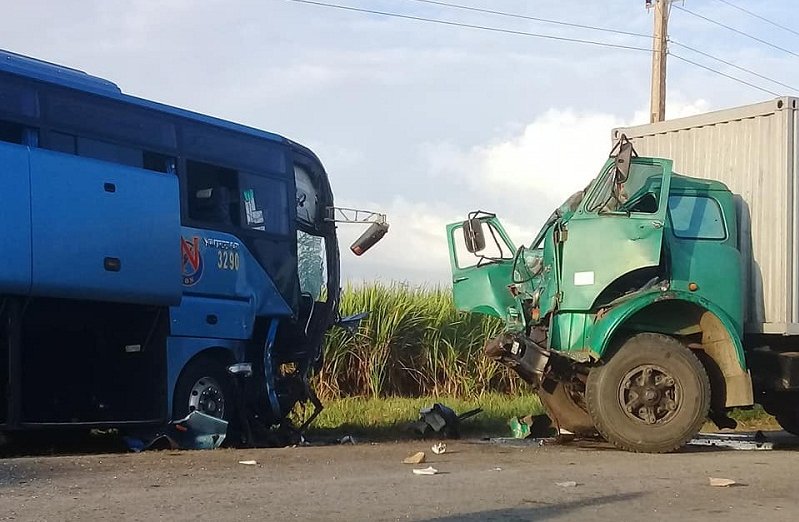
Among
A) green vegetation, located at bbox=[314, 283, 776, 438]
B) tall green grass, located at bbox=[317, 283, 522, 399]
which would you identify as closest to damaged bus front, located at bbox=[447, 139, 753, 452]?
green vegetation, located at bbox=[314, 283, 776, 438]

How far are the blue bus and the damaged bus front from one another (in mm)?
3108

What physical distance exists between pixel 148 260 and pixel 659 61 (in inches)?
694

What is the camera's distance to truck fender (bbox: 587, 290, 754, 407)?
36.0 ft

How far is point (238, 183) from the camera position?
514 inches

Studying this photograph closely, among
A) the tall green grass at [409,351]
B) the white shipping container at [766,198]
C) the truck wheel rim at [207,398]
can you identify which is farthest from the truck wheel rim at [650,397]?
the tall green grass at [409,351]

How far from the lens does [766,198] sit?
38.2 feet

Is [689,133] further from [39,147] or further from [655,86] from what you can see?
[655,86]

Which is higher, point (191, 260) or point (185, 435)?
point (191, 260)

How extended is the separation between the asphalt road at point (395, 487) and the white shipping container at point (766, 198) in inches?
59.1

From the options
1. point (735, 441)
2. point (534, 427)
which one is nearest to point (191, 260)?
point (534, 427)

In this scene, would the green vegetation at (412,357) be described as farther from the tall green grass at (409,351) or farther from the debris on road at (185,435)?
the debris on road at (185,435)

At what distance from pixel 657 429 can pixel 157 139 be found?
5836 millimetres

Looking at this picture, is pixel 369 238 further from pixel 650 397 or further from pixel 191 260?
pixel 650 397

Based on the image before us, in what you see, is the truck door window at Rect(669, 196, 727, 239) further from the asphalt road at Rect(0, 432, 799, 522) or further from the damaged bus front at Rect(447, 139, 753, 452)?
the asphalt road at Rect(0, 432, 799, 522)
